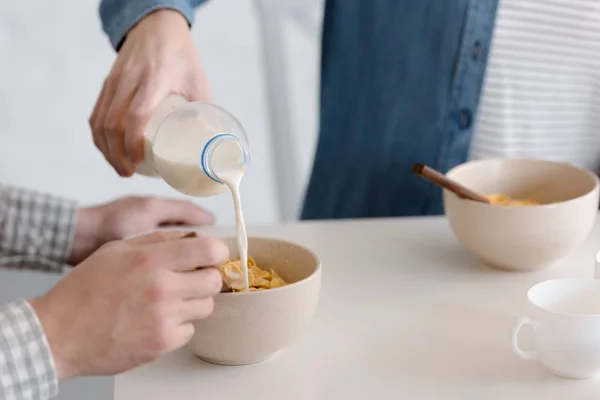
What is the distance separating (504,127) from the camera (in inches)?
48.8

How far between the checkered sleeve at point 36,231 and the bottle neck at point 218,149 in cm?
42

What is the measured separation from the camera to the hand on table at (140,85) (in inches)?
34.4

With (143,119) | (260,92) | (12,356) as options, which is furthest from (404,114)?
(260,92)

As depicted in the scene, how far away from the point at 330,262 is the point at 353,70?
16.7 inches

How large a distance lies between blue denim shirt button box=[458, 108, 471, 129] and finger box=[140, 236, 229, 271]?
2.11ft

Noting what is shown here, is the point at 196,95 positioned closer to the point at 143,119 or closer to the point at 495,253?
the point at 143,119

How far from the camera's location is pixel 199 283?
2.21ft

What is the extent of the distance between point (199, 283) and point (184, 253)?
0.10 feet

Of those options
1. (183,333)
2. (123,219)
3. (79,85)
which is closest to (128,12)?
(123,219)

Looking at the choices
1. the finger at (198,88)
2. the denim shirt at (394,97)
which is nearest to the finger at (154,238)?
the finger at (198,88)

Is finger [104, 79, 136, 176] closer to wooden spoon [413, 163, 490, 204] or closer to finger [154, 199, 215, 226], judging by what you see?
finger [154, 199, 215, 226]

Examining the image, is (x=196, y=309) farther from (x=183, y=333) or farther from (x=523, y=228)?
(x=523, y=228)

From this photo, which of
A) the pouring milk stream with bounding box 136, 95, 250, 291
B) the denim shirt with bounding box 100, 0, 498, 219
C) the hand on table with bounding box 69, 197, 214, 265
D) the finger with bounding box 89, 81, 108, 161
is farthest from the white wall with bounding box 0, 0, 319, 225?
the pouring milk stream with bounding box 136, 95, 250, 291

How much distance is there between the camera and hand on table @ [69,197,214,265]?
112 centimetres
